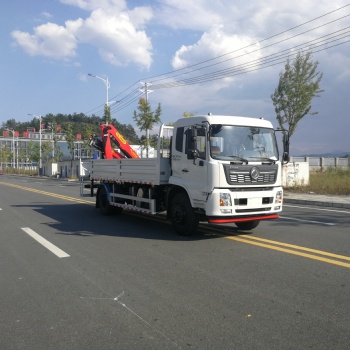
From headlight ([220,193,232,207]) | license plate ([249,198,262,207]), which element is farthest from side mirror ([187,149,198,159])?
license plate ([249,198,262,207])

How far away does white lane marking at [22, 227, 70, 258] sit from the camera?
7121mm

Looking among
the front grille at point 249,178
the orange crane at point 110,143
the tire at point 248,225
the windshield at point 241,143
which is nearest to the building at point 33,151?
the orange crane at point 110,143

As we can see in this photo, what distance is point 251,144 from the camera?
832 centimetres

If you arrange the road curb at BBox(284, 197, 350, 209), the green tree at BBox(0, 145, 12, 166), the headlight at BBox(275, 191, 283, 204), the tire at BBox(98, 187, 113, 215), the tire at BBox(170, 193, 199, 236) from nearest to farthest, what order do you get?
the tire at BBox(170, 193, 199, 236) → the headlight at BBox(275, 191, 283, 204) → the tire at BBox(98, 187, 113, 215) → the road curb at BBox(284, 197, 350, 209) → the green tree at BBox(0, 145, 12, 166)

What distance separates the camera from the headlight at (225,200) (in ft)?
25.0

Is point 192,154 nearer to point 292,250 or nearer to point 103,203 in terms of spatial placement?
point 292,250

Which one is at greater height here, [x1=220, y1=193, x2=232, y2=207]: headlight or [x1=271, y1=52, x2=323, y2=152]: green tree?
[x1=271, y1=52, x2=323, y2=152]: green tree

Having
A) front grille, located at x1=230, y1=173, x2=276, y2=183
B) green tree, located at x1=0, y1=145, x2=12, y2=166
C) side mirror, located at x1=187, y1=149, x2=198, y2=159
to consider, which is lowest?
front grille, located at x1=230, y1=173, x2=276, y2=183

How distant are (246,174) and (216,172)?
0.67 m

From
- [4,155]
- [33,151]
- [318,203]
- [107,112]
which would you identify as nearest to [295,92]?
[318,203]

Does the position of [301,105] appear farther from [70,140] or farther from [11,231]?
[70,140]

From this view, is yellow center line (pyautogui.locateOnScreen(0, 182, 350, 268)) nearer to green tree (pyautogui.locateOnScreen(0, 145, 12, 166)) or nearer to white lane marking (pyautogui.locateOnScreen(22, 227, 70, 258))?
white lane marking (pyautogui.locateOnScreen(22, 227, 70, 258))

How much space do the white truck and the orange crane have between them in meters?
4.54

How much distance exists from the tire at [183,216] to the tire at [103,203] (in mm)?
3962
